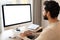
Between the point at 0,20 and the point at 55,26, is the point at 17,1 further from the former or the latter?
the point at 55,26

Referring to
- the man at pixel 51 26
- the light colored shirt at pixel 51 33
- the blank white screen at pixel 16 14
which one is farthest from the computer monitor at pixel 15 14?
the light colored shirt at pixel 51 33

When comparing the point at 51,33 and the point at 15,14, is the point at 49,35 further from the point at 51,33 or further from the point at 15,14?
the point at 15,14

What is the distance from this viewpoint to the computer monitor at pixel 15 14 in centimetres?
203

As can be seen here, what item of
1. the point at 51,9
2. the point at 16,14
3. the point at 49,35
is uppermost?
the point at 51,9

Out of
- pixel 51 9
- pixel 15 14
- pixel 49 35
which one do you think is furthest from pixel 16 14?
pixel 49 35

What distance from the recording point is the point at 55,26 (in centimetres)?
139

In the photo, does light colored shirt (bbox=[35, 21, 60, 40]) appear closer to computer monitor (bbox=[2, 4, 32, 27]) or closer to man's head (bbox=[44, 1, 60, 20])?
man's head (bbox=[44, 1, 60, 20])

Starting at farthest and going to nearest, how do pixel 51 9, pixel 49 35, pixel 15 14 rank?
pixel 15 14 → pixel 51 9 → pixel 49 35

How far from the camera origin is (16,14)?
215 cm

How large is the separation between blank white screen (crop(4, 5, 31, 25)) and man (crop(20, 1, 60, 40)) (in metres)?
0.76

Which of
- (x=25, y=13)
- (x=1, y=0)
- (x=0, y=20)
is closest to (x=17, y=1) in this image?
(x=1, y=0)

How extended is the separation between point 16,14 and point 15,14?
2 centimetres

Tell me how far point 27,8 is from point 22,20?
0.26 meters

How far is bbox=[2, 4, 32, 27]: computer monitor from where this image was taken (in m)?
2.03
